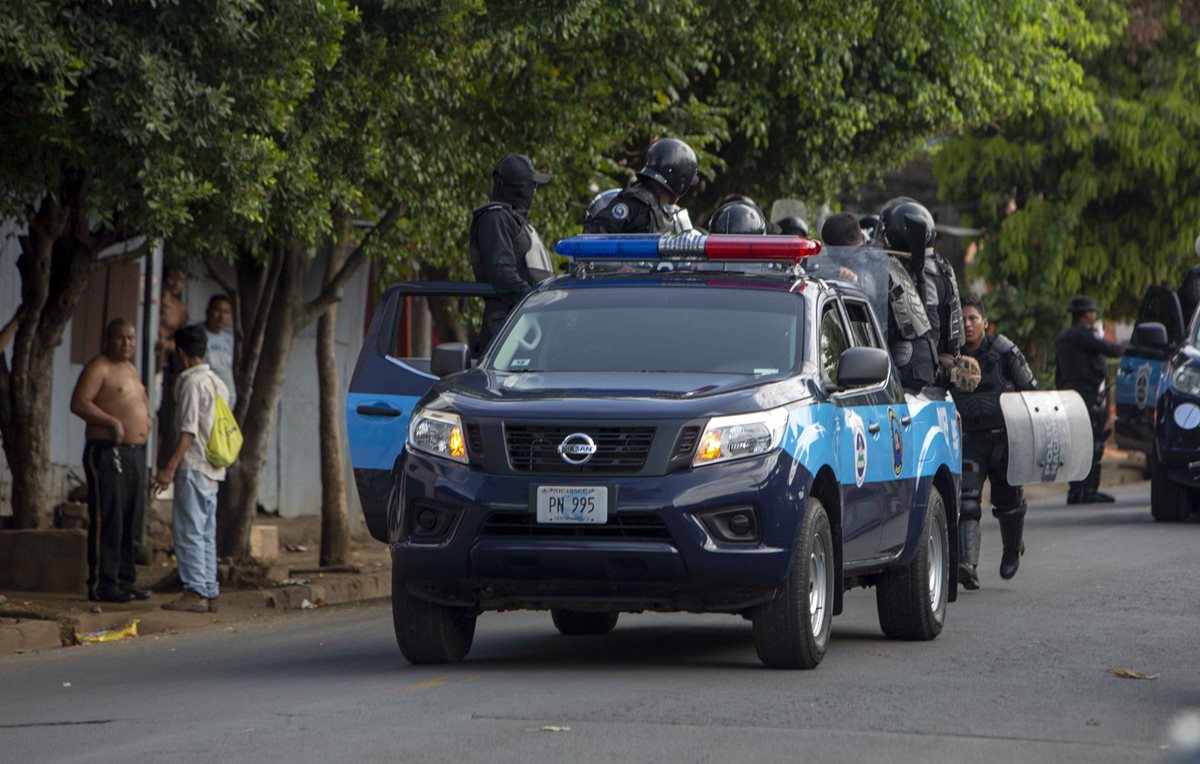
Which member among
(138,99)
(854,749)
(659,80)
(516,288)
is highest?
(659,80)

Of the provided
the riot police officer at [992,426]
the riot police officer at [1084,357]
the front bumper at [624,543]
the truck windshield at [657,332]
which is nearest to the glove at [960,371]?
the riot police officer at [992,426]

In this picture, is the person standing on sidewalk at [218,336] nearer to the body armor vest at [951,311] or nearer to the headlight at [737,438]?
the body armor vest at [951,311]

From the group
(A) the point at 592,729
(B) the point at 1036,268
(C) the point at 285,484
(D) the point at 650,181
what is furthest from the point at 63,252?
(B) the point at 1036,268

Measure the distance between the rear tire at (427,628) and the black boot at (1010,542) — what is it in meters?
5.25

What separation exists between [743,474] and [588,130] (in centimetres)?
763

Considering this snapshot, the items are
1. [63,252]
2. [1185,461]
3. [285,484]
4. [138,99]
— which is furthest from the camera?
[285,484]

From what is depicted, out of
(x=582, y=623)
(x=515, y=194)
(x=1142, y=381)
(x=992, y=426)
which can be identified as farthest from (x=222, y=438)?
(x=1142, y=381)

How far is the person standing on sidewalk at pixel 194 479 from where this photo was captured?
13652 millimetres

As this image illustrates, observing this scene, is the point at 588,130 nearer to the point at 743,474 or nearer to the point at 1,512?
the point at 1,512

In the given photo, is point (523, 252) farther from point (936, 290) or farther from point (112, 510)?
point (112, 510)

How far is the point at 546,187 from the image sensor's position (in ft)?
52.5

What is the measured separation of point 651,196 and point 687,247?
1.64 metres

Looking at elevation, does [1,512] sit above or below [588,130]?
below

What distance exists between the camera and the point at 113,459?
14125mm
